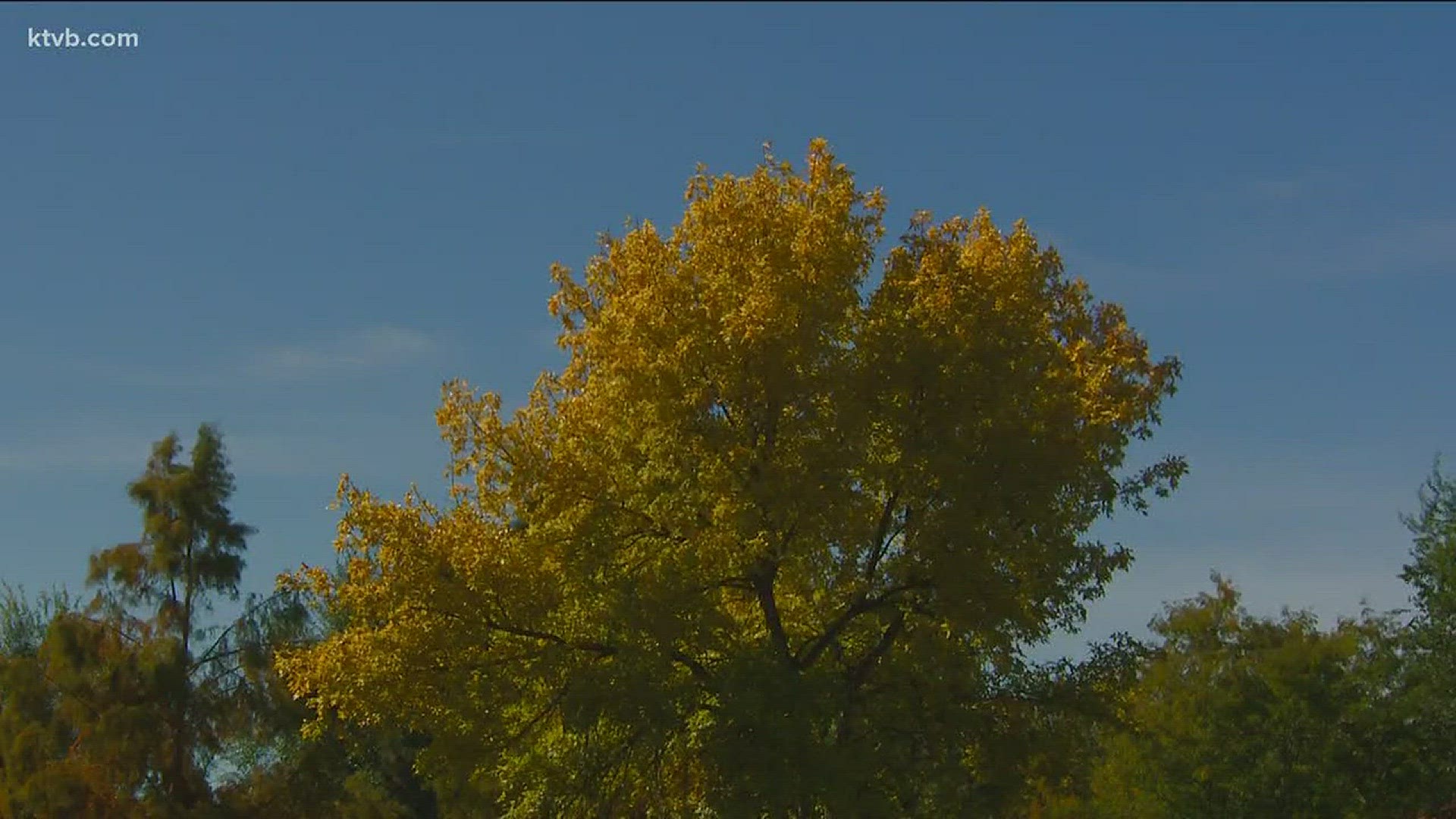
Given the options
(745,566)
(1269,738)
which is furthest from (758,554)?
(1269,738)

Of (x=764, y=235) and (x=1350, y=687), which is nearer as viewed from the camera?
(x=764, y=235)

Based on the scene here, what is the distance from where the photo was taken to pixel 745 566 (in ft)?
93.8

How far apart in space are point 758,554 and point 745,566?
41 centimetres

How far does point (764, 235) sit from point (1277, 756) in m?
28.7

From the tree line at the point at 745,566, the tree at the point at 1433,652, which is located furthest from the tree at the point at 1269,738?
the tree line at the point at 745,566

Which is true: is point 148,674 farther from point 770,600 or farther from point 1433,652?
point 1433,652

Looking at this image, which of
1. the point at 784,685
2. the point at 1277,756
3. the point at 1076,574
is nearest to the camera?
the point at 784,685

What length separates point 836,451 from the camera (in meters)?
28.2

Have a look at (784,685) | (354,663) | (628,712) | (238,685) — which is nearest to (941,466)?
(784,685)

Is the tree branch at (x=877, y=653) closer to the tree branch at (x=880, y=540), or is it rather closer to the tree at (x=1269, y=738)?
the tree branch at (x=880, y=540)

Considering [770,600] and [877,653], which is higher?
[770,600]

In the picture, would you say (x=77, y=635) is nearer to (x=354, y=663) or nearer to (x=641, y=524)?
(x=354, y=663)

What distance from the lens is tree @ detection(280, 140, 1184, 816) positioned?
91.8 ft

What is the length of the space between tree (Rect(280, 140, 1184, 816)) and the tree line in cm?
6
